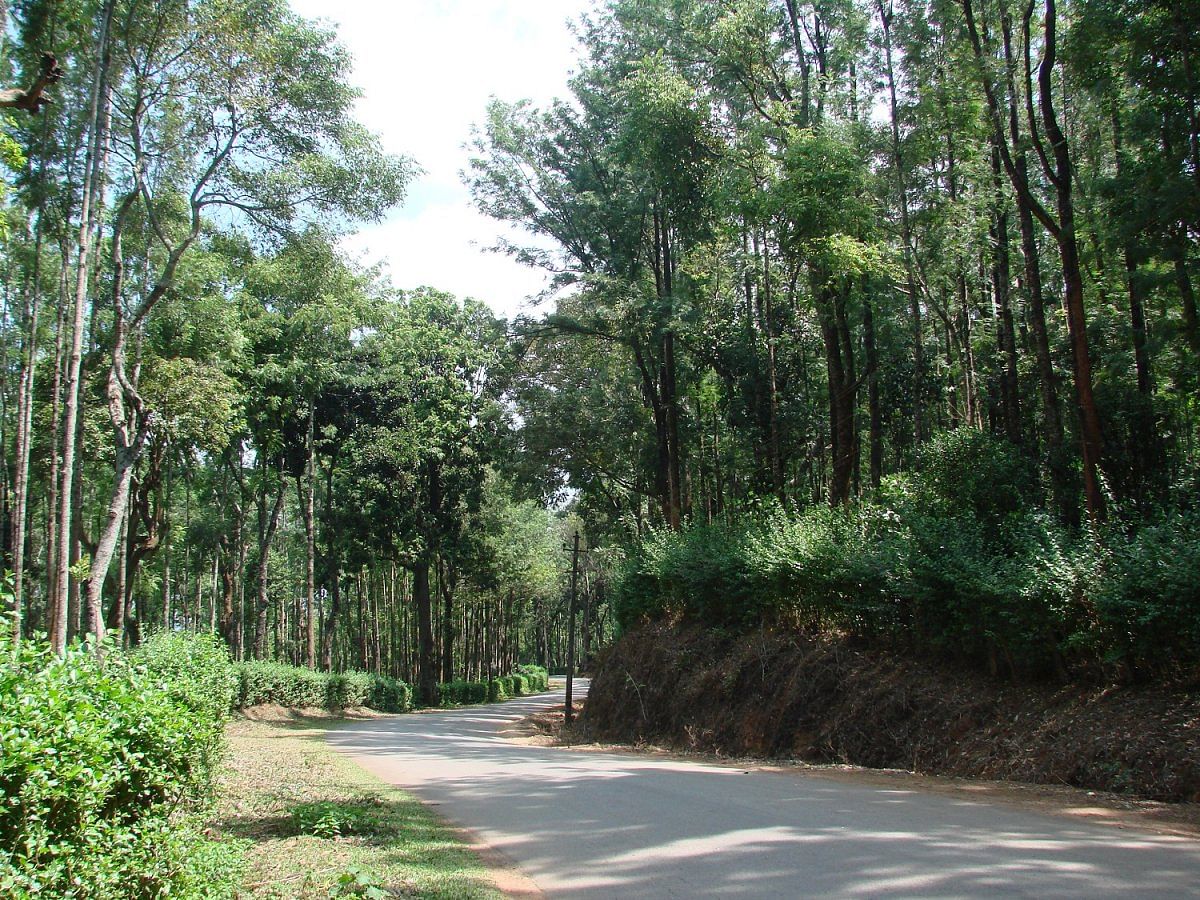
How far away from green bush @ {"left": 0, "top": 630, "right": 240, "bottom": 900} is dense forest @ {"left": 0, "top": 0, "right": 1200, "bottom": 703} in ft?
2.39

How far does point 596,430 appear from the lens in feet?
100

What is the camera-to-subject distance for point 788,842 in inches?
265

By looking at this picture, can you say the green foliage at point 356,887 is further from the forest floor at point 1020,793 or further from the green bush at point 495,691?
the green bush at point 495,691

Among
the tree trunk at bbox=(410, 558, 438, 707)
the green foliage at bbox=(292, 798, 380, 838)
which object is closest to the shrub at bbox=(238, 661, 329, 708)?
the tree trunk at bbox=(410, 558, 438, 707)

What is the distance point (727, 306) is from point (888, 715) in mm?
17045

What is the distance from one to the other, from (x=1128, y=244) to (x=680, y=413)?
17304 mm

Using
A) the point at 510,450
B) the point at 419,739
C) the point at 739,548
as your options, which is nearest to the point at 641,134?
the point at 739,548

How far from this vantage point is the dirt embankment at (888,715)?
9805mm

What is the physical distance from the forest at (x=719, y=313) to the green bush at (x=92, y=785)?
0.59 feet

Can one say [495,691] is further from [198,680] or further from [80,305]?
[198,680]

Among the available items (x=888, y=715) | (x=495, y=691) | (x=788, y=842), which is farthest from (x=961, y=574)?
(x=495, y=691)

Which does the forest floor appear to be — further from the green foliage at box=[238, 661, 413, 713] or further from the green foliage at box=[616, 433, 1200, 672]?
the green foliage at box=[238, 661, 413, 713]

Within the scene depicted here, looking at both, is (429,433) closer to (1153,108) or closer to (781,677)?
(781,677)

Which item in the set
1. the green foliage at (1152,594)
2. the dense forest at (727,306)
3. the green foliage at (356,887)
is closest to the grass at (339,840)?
the green foliage at (356,887)
